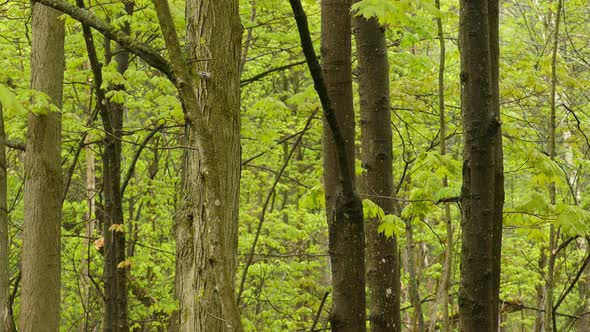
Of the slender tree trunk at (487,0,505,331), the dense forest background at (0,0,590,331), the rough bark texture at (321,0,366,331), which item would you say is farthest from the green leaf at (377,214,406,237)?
the slender tree trunk at (487,0,505,331)

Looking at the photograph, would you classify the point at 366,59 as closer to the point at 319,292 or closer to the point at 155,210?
the point at 155,210

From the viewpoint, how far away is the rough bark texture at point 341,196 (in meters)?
3.36

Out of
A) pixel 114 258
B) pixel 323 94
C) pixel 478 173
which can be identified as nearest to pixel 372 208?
pixel 478 173

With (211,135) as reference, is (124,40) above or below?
above

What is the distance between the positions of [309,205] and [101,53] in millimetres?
7729

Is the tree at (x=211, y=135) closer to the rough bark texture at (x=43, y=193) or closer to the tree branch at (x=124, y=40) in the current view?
the tree branch at (x=124, y=40)

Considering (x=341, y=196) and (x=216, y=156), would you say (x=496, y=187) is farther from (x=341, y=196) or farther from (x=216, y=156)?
(x=216, y=156)

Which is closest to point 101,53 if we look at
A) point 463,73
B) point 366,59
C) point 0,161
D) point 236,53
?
point 0,161

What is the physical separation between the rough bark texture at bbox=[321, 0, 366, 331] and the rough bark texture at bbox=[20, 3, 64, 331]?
150 inches

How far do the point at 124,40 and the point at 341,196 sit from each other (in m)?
1.34

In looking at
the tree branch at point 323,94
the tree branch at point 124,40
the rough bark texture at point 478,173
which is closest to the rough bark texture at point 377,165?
the tree branch at point 323,94

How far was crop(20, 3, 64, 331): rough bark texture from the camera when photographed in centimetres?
637

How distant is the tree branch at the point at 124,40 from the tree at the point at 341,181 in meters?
0.70

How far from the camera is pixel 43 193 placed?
6387mm
